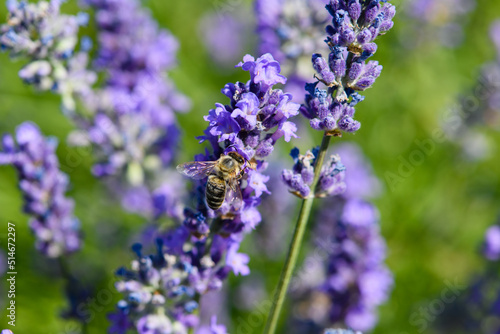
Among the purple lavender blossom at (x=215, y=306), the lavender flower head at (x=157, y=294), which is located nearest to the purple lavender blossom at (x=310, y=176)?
the lavender flower head at (x=157, y=294)

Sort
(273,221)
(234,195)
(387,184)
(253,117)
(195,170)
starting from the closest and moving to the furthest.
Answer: (253,117) → (234,195) → (195,170) → (273,221) → (387,184)

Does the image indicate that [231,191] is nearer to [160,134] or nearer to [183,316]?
[183,316]

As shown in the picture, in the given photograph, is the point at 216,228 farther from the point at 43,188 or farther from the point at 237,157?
the point at 43,188

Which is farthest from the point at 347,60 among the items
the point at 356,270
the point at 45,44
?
the point at 45,44

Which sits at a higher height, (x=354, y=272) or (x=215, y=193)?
(x=354, y=272)

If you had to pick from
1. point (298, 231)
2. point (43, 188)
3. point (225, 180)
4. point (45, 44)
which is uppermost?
point (45, 44)

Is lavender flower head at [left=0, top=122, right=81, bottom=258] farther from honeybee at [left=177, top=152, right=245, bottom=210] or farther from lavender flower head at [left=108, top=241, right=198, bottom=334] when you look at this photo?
honeybee at [left=177, top=152, right=245, bottom=210]

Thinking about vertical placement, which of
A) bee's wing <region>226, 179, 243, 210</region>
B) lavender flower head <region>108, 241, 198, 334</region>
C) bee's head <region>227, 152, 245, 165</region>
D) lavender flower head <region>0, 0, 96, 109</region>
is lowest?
lavender flower head <region>108, 241, 198, 334</region>

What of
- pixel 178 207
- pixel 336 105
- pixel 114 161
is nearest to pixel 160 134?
pixel 114 161

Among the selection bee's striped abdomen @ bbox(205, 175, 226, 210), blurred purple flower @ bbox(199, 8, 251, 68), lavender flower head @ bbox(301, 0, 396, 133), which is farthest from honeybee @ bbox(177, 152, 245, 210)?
blurred purple flower @ bbox(199, 8, 251, 68)
